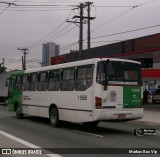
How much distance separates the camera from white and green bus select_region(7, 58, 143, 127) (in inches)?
617

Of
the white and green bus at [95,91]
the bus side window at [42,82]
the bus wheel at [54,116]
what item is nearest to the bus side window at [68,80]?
the white and green bus at [95,91]

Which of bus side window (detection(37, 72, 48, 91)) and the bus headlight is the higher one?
bus side window (detection(37, 72, 48, 91))

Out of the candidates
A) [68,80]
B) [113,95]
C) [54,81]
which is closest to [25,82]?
[54,81]

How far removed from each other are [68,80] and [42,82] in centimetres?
296

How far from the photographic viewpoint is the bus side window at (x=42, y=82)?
1992 cm

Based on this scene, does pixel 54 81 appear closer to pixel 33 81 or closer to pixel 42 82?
pixel 42 82

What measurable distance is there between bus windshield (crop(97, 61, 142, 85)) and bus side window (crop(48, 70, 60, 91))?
11.0 ft

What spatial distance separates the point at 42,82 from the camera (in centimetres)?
2025

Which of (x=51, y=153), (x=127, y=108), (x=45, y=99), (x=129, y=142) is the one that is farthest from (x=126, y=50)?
(x=51, y=153)

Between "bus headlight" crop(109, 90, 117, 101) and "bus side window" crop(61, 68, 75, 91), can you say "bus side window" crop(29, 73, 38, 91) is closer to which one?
"bus side window" crop(61, 68, 75, 91)

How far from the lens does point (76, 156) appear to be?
1055 cm

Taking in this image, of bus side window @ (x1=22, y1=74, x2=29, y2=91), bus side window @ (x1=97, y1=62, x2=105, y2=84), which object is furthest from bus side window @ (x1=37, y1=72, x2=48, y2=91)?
bus side window @ (x1=97, y1=62, x2=105, y2=84)

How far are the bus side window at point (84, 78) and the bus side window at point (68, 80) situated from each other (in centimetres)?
43

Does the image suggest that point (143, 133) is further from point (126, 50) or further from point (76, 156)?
point (126, 50)
